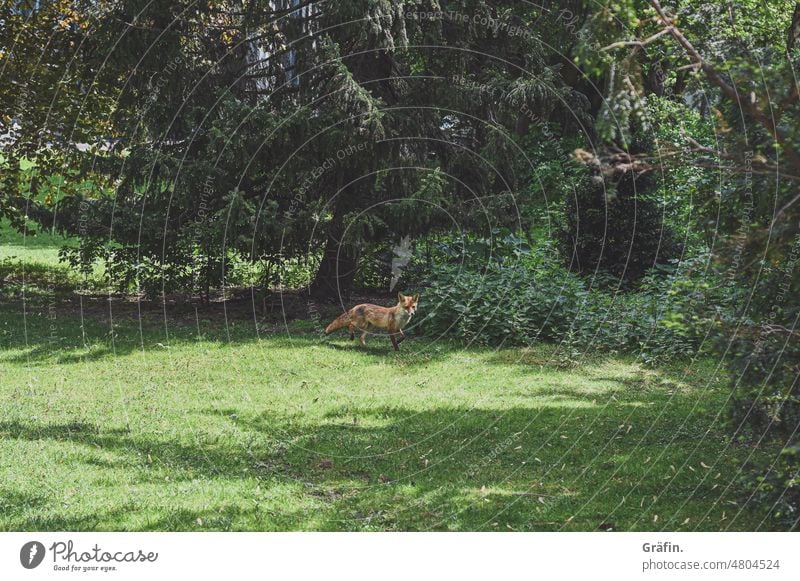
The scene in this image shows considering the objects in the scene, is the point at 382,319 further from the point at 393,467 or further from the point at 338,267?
the point at 393,467

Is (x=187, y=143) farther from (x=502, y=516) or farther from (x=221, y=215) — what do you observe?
(x=502, y=516)

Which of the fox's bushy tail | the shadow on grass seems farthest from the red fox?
the shadow on grass

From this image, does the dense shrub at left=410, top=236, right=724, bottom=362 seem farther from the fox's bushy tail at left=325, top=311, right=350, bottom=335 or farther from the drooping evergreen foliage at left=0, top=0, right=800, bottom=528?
the fox's bushy tail at left=325, top=311, right=350, bottom=335

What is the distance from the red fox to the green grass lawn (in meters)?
0.29

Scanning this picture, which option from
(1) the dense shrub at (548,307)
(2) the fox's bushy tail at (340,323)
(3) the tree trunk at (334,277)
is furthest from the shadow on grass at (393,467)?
(3) the tree trunk at (334,277)

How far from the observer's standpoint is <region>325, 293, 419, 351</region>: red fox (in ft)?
43.8

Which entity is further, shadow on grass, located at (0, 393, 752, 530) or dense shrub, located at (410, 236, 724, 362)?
dense shrub, located at (410, 236, 724, 362)

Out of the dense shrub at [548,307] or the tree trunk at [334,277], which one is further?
the tree trunk at [334,277]

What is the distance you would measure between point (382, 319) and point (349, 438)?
14.6 feet
